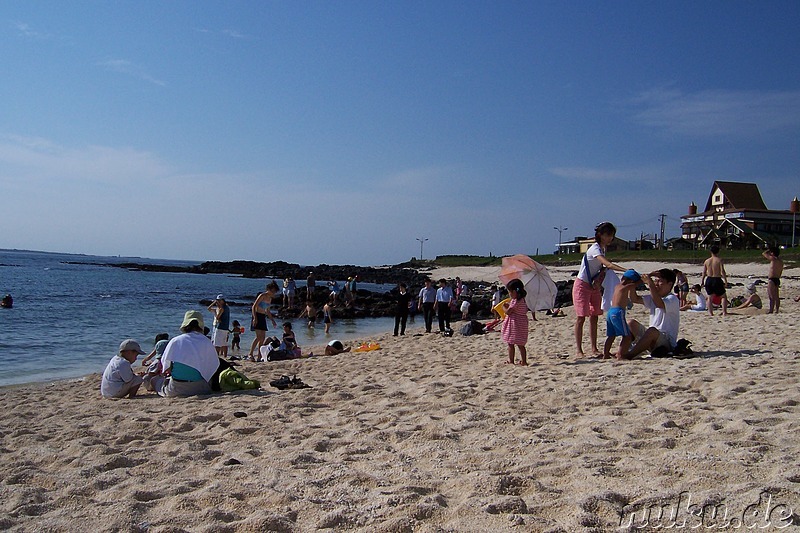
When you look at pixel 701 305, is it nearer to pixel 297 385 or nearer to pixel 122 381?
pixel 297 385

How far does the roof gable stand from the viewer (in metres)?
50.8

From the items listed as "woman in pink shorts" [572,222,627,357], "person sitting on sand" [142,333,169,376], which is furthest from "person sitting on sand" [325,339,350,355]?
"woman in pink shorts" [572,222,627,357]

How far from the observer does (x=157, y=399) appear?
6961 millimetres

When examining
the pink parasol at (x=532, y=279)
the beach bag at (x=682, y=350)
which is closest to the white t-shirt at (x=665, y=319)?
the beach bag at (x=682, y=350)

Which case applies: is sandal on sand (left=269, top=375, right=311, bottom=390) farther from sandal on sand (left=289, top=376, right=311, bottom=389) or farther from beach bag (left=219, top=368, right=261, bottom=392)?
beach bag (left=219, top=368, right=261, bottom=392)

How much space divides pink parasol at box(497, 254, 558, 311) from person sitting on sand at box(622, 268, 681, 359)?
247 centimetres

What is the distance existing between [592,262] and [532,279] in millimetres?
2298

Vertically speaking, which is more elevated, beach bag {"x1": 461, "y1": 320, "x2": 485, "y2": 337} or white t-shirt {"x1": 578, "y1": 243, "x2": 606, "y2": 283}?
white t-shirt {"x1": 578, "y1": 243, "x2": 606, "y2": 283}

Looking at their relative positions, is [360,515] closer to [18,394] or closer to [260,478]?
[260,478]

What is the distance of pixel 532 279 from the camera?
1038 centimetres

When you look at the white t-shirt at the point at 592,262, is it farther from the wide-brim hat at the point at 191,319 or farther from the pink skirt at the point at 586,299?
the wide-brim hat at the point at 191,319

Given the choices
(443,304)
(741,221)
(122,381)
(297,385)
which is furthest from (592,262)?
(741,221)

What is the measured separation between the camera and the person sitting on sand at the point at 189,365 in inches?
277

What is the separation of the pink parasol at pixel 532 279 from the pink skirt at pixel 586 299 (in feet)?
6.07
